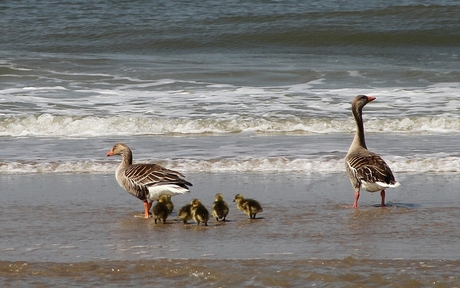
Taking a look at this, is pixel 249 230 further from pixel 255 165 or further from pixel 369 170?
pixel 255 165

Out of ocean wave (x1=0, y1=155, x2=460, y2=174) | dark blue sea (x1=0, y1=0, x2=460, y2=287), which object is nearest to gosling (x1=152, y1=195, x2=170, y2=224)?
dark blue sea (x1=0, y1=0, x2=460, y2=287)

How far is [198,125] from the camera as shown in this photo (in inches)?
600

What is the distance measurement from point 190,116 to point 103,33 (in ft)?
49.6

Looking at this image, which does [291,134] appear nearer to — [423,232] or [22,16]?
[423,232]

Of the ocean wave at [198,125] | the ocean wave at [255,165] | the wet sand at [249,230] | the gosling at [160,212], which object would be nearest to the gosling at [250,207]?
the wet sand at [249,230]

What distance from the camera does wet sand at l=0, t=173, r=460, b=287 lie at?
20.6 ft

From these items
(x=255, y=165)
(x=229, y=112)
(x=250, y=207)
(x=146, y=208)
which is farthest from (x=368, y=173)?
(x=229, y=112)

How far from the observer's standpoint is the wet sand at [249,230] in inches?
248

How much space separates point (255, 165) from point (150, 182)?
3.13 metres

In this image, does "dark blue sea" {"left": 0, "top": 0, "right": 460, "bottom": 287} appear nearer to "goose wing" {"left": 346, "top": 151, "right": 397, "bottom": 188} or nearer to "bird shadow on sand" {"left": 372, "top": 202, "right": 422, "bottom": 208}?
"bird shadow on sand" {"left": 372, "top": 202, "right": 422, "bottom": 208}

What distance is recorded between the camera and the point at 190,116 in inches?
632

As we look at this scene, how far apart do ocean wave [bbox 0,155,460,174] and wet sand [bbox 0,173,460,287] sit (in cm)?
37

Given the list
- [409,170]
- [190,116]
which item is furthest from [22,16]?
[409,170]

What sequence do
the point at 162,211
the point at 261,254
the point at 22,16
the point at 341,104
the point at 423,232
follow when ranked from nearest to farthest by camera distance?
the point at 261,254 < the point at 423,232 < the point at 162,211 < the point at 341,104 < the point at 22,16
